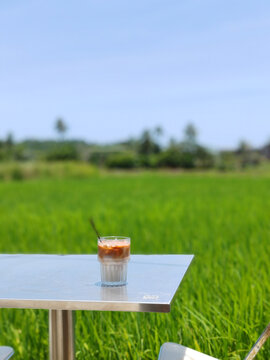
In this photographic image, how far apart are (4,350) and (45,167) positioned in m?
30.6

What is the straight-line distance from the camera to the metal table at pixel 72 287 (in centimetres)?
122

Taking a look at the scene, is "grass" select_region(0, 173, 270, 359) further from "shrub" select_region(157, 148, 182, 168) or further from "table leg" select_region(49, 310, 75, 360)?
"shrub" select_region(157, 148, 182, 168)

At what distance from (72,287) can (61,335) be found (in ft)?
1.08

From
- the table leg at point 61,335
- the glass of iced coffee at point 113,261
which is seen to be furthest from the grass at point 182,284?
the glass of iced coffee at point 113,261

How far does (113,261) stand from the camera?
1.42 m

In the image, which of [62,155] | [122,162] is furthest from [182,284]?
[62,155]

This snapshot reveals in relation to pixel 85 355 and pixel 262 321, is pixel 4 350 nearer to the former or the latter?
pixel 85 355

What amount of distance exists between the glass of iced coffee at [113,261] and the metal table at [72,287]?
3 centimetres

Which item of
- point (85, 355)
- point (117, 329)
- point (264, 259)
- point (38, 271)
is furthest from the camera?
point (264, 259)

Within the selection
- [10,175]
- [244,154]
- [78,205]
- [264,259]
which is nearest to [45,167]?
[10,175]

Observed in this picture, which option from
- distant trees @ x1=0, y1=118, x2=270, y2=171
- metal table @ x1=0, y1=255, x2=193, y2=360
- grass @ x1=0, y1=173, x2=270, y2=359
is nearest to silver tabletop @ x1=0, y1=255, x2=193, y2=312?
metal table @ x1=0, y1=255, x2=193, y2=360

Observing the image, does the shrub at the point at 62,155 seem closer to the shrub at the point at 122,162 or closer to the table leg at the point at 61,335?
the shrub at the point at 122,162

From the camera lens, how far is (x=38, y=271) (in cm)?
159

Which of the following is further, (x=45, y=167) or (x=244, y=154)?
(x=244, y=154)
